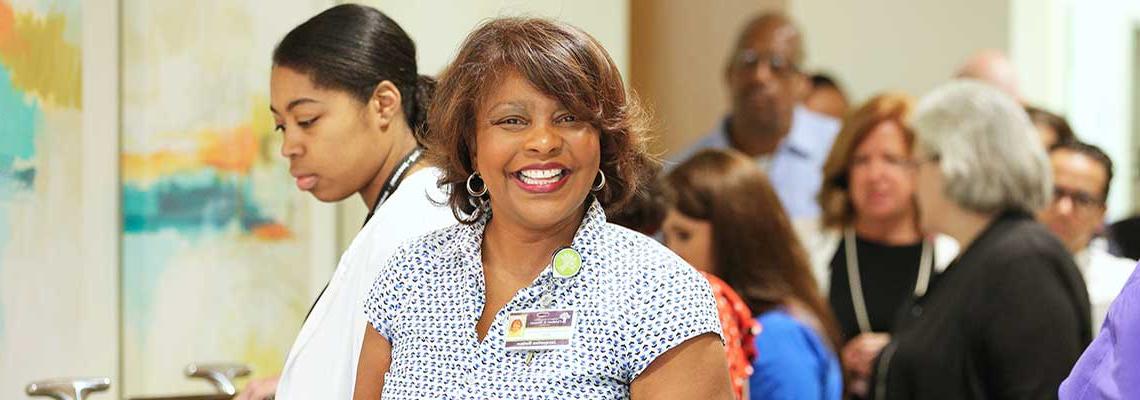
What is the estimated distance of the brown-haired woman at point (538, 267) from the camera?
2078mm

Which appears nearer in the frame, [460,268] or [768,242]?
[460,268]

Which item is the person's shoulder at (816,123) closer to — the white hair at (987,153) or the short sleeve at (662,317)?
the white hair at (987,153)

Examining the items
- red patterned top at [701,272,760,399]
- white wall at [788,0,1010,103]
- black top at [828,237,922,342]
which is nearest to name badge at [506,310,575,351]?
red patterned top at [701,272,760,399]

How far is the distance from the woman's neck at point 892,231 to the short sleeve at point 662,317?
3.10 meters

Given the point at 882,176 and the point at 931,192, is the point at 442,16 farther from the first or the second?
the point at 882,176

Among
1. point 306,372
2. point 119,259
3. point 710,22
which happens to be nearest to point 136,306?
point 119,259

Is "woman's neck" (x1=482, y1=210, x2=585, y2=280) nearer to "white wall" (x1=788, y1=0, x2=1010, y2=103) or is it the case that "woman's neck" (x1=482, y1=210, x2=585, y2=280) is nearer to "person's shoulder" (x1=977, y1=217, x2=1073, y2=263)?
"person's shoulder" (x1=977, y1=217, x2=1073, y2=263)

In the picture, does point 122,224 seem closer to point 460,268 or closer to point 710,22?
point 460,268

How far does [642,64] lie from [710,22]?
49 centimetres

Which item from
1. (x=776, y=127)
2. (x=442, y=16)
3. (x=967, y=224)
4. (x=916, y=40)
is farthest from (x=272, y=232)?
(x=916, y=40)

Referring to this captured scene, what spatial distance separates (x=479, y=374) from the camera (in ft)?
6.95

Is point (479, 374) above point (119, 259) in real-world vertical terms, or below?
above

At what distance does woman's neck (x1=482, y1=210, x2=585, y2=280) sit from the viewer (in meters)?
2.20

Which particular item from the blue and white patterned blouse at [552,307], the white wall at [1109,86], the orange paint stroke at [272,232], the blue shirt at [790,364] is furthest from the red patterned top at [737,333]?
the white wall at [1109,86]
